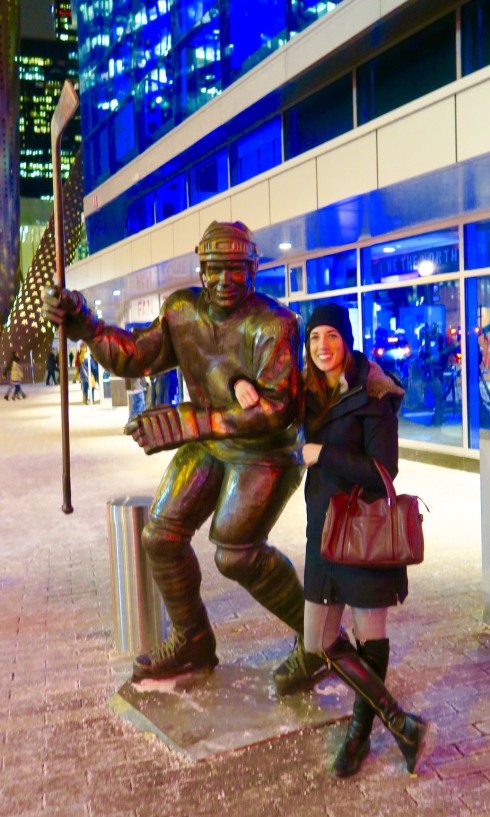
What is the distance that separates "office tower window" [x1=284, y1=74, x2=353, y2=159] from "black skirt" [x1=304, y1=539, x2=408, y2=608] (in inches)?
407

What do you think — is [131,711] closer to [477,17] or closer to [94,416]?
[477,17]

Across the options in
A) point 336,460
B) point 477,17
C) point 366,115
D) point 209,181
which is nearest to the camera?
point 336,460

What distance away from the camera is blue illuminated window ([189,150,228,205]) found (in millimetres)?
16016

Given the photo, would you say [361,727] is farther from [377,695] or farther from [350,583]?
[350,583]

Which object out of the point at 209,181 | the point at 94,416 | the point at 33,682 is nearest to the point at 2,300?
the point at 94,416

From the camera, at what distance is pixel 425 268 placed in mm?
11195

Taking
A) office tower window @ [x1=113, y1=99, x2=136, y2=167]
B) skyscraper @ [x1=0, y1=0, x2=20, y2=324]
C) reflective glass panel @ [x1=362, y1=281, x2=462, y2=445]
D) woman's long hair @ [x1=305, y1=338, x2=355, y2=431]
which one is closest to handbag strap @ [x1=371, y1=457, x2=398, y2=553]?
woman's long hair @ [x1=305, y1=338, x2=355, y2=431]

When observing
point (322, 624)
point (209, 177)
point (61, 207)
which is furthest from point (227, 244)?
point (209, 177)

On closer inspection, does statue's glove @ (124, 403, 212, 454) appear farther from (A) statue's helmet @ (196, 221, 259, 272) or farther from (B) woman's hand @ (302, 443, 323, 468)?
(A) statue's helmet @ (196, 221, 259, 272)

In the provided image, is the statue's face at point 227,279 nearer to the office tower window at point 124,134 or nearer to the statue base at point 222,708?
the statue base at point 222,708


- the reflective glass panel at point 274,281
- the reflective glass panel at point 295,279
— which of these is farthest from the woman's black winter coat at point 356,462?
the reflective glass panel at point 274,281

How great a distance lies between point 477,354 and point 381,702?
8138mm

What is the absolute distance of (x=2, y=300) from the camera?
42.4 metres

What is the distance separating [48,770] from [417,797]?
4.54 ft
